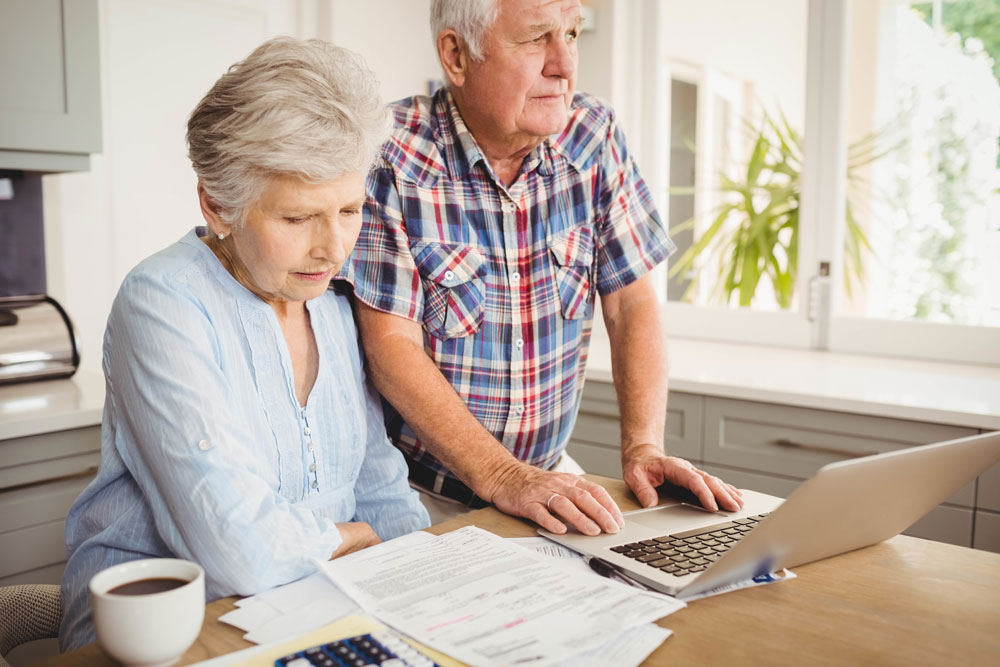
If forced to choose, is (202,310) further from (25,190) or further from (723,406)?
(25,190)

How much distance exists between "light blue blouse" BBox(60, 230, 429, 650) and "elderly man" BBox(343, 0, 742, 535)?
0.53 ft

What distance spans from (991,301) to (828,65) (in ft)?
2.95

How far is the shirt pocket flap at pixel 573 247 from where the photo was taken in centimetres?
151

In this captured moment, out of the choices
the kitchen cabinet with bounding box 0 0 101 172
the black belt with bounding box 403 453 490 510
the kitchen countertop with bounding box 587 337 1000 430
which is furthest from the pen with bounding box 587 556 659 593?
the kitchen cabinet with bounding box 0 0 101 172

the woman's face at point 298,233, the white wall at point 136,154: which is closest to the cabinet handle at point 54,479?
the white wall at point 136,154

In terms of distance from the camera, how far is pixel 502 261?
4.81 ft

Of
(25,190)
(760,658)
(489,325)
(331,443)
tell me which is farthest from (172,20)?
(760,658)

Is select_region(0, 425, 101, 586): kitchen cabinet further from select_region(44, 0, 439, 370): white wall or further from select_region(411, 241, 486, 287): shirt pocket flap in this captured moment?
select_region(411, 241, 486, 287): shirt pocket flap

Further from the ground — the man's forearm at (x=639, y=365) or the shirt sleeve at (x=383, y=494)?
the man's forearm at (x=639, y=365)

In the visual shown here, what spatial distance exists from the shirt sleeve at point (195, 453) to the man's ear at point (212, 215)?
0.34 ft

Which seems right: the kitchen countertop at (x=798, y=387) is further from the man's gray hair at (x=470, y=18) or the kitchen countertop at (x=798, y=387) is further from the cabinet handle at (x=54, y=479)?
the man's gray hair at (x=470, y=18)

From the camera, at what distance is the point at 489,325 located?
1459 mm

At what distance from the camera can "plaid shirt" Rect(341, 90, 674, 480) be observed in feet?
4.61

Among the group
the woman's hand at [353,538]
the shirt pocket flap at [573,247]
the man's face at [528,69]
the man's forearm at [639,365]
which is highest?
the man's face at [528,69]
